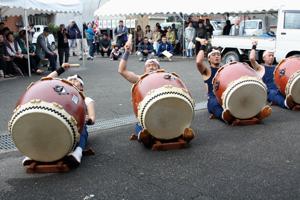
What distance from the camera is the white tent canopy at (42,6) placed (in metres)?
10.1

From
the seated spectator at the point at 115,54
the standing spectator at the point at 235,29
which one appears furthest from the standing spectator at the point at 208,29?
the seated spectator at the point at 115,54

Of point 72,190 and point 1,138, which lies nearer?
point 72,190

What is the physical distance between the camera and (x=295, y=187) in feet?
12.1

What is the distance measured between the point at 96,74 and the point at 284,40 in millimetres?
5693

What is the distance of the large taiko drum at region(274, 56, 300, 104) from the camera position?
21.5ft

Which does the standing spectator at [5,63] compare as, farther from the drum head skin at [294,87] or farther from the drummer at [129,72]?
the drum head skin at [294,87]

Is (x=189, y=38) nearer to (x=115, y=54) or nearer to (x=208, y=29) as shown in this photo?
(x=208, y=29)

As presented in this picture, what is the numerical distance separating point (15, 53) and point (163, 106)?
27.4 ft

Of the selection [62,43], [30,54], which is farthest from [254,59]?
[62,43]

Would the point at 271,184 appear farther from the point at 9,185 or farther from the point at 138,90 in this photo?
the point at 9,185

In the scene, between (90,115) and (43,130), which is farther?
(90,115)

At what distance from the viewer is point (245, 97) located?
223 inches

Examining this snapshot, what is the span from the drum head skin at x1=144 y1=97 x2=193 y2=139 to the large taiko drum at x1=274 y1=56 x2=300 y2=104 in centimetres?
267

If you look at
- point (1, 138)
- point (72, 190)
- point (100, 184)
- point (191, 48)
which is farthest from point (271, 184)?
point (191, 48)
